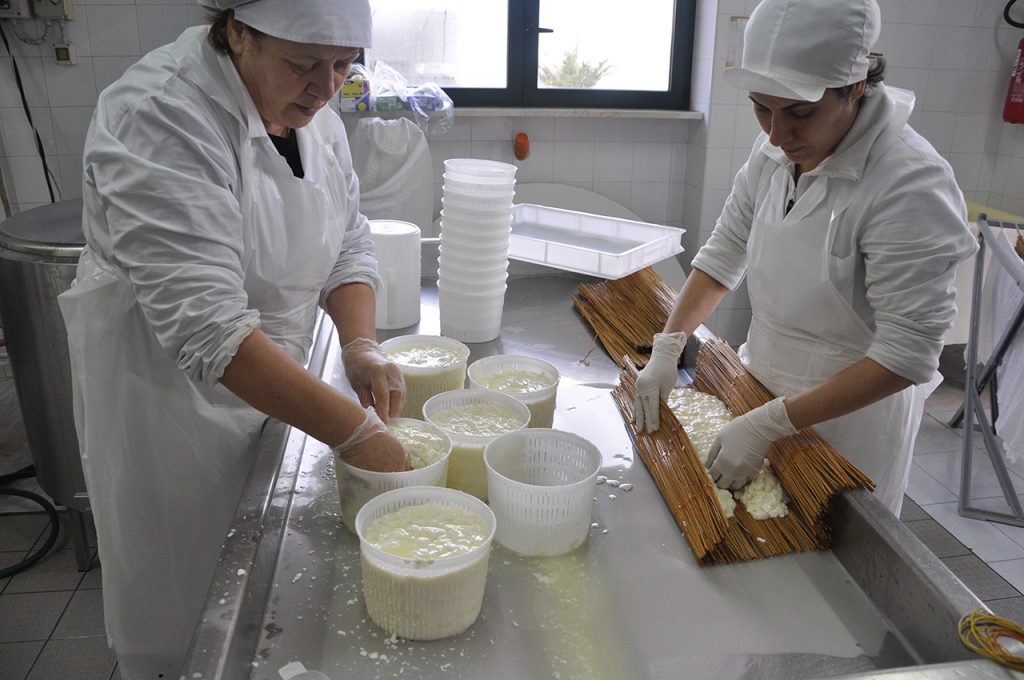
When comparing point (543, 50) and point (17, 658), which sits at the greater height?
point (543, 50)

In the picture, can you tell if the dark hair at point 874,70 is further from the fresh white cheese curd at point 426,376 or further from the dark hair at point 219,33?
the dark hair at point 219,33

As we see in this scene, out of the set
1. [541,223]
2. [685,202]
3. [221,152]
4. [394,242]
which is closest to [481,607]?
[221,152]

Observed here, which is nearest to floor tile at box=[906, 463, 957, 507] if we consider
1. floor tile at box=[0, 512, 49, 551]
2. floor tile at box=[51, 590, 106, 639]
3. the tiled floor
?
the tiled floor

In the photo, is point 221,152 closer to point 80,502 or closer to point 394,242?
point 394,242

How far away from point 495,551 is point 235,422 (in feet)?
1.97

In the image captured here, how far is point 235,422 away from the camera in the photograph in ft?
4.84

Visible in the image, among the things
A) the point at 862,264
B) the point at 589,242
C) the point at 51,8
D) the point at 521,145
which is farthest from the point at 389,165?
the point at 862,264

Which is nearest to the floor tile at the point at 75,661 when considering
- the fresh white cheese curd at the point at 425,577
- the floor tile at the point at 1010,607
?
the fresh white cheese curd at the point at 425,577

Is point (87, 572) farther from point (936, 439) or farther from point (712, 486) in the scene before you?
point (936, 439)

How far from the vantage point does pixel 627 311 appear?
226 cm

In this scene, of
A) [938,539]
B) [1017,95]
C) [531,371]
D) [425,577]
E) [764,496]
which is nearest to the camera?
[425,577]

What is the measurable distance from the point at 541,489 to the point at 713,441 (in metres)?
0.49

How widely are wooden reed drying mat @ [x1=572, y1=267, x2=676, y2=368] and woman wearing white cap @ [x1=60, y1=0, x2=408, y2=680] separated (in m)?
0.74

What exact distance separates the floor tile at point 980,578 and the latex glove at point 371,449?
2.35m
